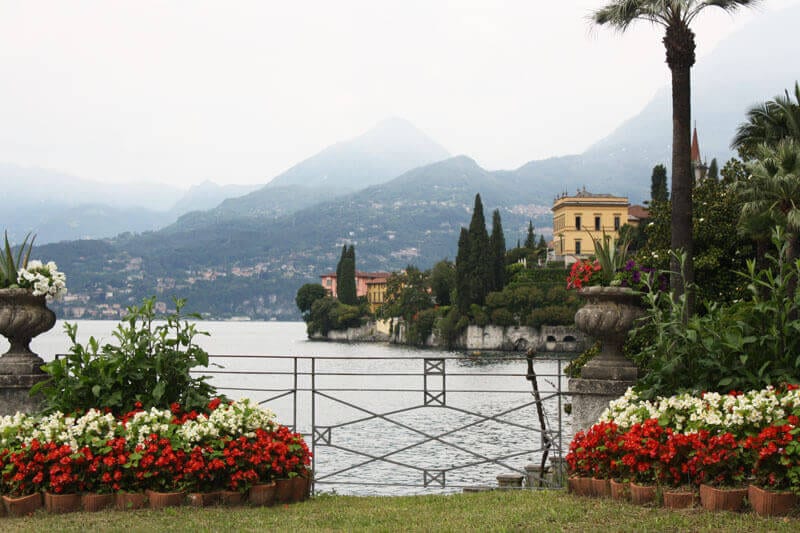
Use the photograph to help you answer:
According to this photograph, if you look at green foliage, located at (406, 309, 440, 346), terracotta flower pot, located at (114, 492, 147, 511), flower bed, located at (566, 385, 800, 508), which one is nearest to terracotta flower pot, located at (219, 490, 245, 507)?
terracotta flower pot, located at (114, 492, 147, 511)

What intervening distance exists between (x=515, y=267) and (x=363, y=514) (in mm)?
97734

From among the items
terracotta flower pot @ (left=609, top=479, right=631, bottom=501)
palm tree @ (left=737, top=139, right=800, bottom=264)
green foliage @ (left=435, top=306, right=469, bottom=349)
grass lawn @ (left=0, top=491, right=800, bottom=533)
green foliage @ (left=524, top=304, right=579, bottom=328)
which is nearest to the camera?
grass lawn @ (left=0, top=491, right=800, bottom=533)

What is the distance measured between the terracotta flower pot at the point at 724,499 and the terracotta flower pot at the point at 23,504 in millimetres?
4783

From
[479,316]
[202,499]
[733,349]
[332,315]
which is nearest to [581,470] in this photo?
[733,349]

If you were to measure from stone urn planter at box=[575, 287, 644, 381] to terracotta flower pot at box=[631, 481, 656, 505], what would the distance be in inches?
84.7

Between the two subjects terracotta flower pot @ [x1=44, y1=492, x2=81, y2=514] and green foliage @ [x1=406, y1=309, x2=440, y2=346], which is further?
green foliage @ [x1=406, y1=309, x2=440, y2=346]

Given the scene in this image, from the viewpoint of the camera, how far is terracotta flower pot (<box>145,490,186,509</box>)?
255 inches

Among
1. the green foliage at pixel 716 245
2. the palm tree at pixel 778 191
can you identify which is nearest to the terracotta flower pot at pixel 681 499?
the palm tree at pixel 778 191

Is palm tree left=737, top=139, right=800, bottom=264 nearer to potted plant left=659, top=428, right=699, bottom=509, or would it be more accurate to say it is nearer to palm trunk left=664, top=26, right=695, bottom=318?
palm trunk left=664, top=26, right=695, bottom=318

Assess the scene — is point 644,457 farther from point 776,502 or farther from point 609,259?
point 609,259

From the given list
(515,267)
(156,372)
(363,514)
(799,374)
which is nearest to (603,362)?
(799,374)

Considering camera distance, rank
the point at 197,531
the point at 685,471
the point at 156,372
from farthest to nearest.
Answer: the point at 156,372, the point at 685,471, the point at 197,531

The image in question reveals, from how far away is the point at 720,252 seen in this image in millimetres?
28734

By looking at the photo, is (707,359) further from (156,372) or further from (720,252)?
(720,252)
